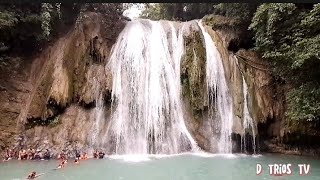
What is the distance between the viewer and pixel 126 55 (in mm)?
12742

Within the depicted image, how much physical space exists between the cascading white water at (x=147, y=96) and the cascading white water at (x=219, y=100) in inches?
36.4

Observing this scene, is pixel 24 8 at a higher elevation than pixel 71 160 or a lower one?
higher

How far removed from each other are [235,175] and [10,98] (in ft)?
24.2

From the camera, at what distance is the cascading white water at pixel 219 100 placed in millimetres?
11391

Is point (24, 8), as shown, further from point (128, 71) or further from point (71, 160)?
point (71, 160)

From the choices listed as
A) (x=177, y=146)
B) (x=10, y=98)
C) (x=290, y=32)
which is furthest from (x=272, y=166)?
(x=10, y=98)

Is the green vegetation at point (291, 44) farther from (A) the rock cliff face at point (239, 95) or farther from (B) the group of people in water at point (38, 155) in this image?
(B) the group of people in water at point (38, 155)

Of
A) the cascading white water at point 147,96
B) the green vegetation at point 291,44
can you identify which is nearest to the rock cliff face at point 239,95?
the cascading white water at point 147,96

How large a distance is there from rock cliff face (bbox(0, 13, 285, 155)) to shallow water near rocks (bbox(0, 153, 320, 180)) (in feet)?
3.55

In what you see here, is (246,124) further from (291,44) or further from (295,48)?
(291,44)

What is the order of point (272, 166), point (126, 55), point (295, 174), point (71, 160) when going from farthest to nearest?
1. point (126, 55)
2. point (71, 160)
3. point (272, 166)
4. point (295, 174)

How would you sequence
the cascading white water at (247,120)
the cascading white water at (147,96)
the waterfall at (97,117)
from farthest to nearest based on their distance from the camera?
the cascading white water at (247,120)
the cascading white water at (147,96)
the waterfall at (97,117)

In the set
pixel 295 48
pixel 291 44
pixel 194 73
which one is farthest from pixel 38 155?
pixel 291 44

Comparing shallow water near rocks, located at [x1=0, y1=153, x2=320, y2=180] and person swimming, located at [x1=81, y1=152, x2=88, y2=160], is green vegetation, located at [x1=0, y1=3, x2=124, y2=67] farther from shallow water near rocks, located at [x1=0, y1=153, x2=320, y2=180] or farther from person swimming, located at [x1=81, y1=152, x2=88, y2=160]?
shallow water near rocks, located at [x1=0, y1=153, x2=320, y2=180]
